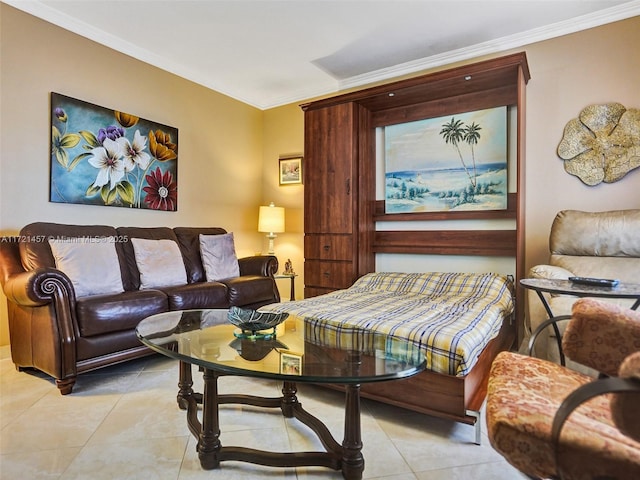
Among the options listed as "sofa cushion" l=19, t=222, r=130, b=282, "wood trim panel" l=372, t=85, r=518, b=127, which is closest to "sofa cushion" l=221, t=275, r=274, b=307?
"sofa cushion" l=19, t=222, r=130, b=282

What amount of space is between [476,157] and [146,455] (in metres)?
3.16

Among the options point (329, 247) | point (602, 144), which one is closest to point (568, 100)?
point (602, 144)

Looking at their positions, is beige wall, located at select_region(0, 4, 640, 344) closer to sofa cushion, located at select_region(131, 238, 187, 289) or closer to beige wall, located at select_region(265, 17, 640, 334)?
beige wall, located at select_region(265, 17, 640, 334)

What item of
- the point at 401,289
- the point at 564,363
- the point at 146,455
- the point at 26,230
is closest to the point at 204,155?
the point at 26,230

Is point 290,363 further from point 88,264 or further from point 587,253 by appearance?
point 587,253

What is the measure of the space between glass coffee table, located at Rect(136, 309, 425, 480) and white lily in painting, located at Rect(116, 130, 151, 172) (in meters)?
2.10

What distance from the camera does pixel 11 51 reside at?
2662mm

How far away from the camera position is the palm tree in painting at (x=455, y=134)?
331cm

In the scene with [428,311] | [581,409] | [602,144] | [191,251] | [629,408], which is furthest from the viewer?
[191,251]

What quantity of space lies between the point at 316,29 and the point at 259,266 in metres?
2.20

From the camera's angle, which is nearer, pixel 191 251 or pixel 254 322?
pixel 254 322

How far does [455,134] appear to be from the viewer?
3350mm

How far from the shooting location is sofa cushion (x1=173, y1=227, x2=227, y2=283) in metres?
3.43

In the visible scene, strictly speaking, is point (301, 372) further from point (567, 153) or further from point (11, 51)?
point (11, 51)
